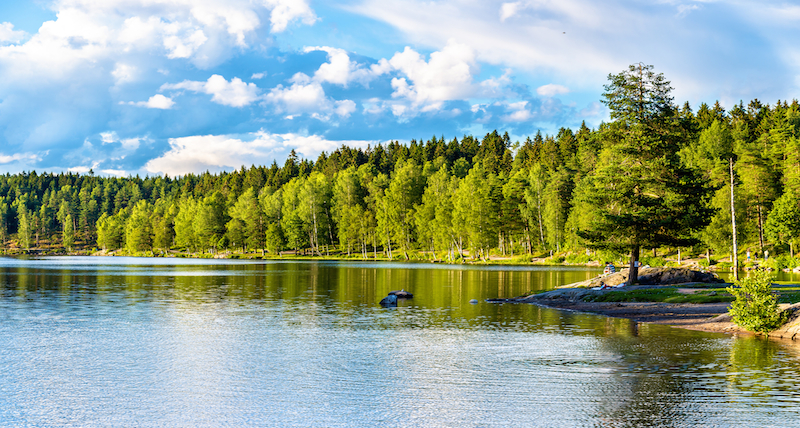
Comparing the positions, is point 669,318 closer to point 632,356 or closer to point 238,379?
point 632,356

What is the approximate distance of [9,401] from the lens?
18312 millimetres

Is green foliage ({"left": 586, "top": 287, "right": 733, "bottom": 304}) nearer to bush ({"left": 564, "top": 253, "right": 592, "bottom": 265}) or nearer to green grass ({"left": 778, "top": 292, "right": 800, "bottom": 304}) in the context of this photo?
green grass ({"left": 778, "top": 292, "right": 800, "bottom": 304})

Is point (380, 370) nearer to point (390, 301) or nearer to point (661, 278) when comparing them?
point (390, 301)

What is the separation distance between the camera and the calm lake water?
16.8m

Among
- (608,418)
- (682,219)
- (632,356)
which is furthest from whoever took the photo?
(682,219)

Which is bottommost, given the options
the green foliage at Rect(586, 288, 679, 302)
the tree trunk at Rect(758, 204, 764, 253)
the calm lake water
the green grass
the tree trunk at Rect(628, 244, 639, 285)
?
the calm lake water

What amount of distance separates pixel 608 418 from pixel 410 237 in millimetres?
144216

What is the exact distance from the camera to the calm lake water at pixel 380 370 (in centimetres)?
1683

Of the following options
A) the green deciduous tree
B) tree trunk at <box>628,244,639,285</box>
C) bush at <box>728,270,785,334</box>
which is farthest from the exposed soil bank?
the green deciduous tree

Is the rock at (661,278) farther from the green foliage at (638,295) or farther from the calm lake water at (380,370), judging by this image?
the calm lake water at (380,370)

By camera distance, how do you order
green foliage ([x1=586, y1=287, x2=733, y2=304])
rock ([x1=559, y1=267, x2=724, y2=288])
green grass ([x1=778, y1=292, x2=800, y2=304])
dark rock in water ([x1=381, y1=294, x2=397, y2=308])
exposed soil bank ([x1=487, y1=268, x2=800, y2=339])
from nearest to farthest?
exposed soil bank ([x1=487, y1=268, x2=800, y2=339]) < green grass ([x1=778, y1=292, x2=800, y2=304]) < green foliage ([x1=586, y1=287, x2=733, y2=304]) < dark rock in water ([x1=381, y1=294, x2=397, y2=308]) < rock ([x1=559, y1=267, x2=724, y2=288])

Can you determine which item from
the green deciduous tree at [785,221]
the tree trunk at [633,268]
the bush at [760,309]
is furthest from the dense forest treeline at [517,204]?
the bush at [760,309]

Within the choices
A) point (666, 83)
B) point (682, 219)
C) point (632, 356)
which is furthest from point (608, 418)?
point (666, 83)

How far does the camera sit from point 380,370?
22.8 m
